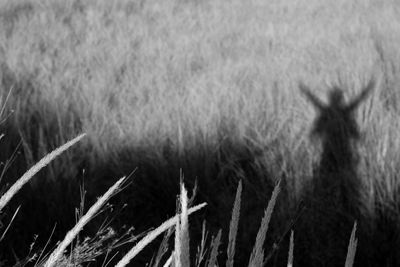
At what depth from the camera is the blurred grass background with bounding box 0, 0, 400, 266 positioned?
1614mm

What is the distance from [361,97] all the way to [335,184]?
0.53 m

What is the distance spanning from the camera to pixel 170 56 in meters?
3.07

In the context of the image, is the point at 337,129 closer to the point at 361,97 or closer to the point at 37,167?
the point at 361,97

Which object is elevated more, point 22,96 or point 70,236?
point 70,236

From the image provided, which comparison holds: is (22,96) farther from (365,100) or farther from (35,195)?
(365,100)

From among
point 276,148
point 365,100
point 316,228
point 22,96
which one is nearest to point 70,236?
point 316,228

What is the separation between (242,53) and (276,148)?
137cm

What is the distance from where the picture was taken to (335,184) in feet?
5.36

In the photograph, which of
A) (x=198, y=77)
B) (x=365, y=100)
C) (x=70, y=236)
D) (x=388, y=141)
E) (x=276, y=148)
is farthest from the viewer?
(x=198, y=77)

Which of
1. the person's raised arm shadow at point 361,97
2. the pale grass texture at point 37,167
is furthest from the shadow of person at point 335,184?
the pale grass texture at point 37,167

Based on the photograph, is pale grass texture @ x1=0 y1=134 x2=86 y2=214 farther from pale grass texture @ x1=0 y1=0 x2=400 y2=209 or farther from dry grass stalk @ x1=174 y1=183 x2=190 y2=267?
pale grass texture @ x1=0 y1=0 x2=400 y2=209

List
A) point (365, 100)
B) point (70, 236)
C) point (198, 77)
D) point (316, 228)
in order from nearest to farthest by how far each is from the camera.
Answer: point (70, 236), point (316, 228), point (365, 100), point (198, 77)

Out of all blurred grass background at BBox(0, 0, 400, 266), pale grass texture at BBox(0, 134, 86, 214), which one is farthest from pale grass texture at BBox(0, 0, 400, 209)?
pale grass texture at BBox(0, 134, 86, 214)

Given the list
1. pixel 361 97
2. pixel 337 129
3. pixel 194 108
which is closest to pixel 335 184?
pixel 337 129
